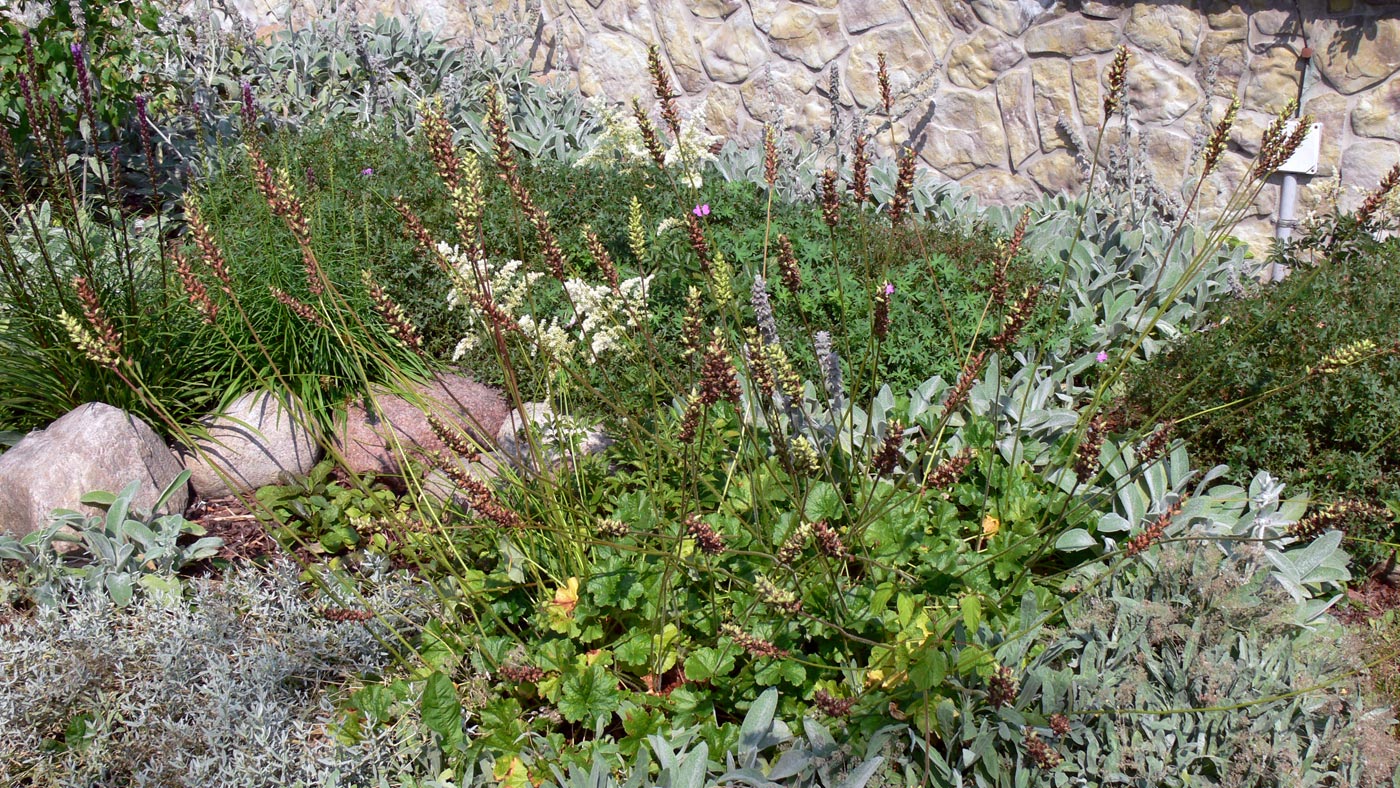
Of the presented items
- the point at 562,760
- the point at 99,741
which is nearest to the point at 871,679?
the point at 562,760

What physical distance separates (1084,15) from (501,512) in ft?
16.9

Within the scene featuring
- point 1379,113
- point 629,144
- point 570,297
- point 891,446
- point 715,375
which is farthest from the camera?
point 629,144

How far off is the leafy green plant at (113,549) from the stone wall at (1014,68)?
4422mm

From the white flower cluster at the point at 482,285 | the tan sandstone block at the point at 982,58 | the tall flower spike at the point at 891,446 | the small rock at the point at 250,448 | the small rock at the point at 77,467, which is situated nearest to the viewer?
the tall flower spike at the point at 891,446

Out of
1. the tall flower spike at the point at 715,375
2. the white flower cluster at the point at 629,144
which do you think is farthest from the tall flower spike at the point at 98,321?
the white flower cluster at the point at 629,144

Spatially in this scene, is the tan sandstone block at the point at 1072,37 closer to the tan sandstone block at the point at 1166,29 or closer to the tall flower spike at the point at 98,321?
the tan sandstone block at the point at 1166,29

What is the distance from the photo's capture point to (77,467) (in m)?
3.56

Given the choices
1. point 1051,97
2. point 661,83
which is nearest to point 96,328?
point 661,83

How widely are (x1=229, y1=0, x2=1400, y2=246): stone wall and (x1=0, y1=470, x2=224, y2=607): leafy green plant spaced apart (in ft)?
14.5

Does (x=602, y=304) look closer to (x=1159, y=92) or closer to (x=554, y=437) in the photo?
(x=554, y=437)

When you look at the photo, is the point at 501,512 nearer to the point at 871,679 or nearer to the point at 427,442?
the point at 871,679

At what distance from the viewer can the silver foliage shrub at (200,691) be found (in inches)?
98.1

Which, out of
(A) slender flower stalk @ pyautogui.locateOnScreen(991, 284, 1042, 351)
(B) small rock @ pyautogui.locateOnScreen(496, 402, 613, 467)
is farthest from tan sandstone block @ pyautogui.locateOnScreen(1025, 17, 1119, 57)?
(A) slender flower stalk @ pyautogui.locateOnScreen(991, 284, 1042, 351)

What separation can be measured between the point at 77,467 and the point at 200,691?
143 centimetres
